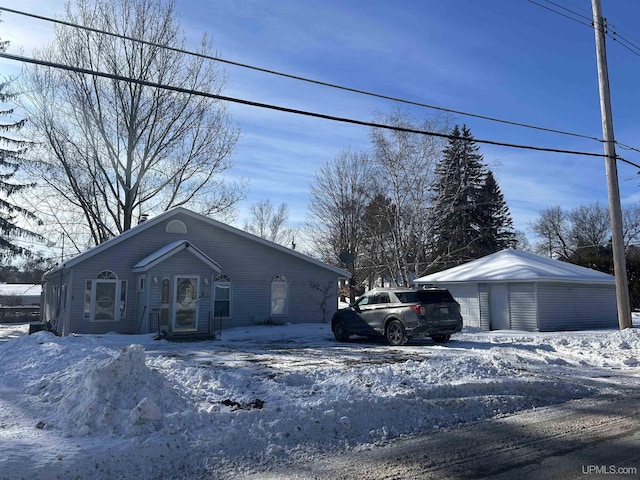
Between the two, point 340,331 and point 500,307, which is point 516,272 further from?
point 340,331

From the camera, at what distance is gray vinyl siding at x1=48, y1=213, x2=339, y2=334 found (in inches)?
730

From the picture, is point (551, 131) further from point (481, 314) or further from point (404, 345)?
point (481, 314)

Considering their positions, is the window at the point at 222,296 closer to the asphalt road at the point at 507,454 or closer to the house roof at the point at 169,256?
the house roof at the point at 169,256

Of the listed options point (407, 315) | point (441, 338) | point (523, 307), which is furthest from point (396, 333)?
point (523, 307)

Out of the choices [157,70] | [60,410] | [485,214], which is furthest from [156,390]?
[485,214]

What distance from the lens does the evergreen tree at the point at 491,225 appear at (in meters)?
43.2

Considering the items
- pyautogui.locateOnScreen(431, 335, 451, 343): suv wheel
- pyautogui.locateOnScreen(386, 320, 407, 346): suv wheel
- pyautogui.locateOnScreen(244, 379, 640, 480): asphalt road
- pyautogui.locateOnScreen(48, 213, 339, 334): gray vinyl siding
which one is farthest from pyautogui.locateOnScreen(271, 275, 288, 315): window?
pyautogui.locateOnScreen(244, 379, 640, 480): asphalt road

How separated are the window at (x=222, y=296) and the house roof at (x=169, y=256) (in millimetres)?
1431

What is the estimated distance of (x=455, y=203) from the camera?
1243 inches

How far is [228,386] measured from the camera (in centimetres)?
767

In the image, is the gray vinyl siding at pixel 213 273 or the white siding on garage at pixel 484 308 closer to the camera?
the gray vinyl siding at pixel 213 273

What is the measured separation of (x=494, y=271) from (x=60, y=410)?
800 inches

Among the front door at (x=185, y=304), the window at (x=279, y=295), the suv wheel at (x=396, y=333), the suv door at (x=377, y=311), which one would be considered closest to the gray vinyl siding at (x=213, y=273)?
the window at (x=279, y=295)

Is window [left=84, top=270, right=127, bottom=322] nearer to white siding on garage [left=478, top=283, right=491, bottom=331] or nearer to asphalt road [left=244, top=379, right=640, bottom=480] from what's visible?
white siding on garage [left=478, top=283, right=491, bottom=331]
